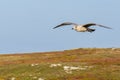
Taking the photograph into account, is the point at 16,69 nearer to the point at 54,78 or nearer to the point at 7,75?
the point at 7,75

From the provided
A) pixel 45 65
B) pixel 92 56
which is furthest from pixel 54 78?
pixel 92 56

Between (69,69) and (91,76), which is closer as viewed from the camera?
(91,76)

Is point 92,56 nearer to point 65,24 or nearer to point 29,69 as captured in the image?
point 29,69

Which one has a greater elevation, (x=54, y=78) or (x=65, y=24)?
(x=65, y=24)

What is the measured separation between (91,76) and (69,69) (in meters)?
5.03

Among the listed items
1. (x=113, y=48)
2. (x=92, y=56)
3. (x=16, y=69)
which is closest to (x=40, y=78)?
(x=16, y=69)

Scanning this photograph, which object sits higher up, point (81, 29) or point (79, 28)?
point (79, 28)

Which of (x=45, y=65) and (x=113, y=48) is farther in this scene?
(x=113, y=48)

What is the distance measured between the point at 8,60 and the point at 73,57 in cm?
966

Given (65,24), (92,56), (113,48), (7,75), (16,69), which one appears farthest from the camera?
(113,48)

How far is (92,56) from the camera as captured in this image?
7731 cm

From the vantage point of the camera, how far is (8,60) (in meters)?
82.9

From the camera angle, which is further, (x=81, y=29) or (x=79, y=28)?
(x=79, y=28)

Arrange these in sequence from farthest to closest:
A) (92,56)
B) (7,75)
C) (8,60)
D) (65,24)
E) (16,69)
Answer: (8,60), (92,56), (16,69), (7,75), (65,24)
